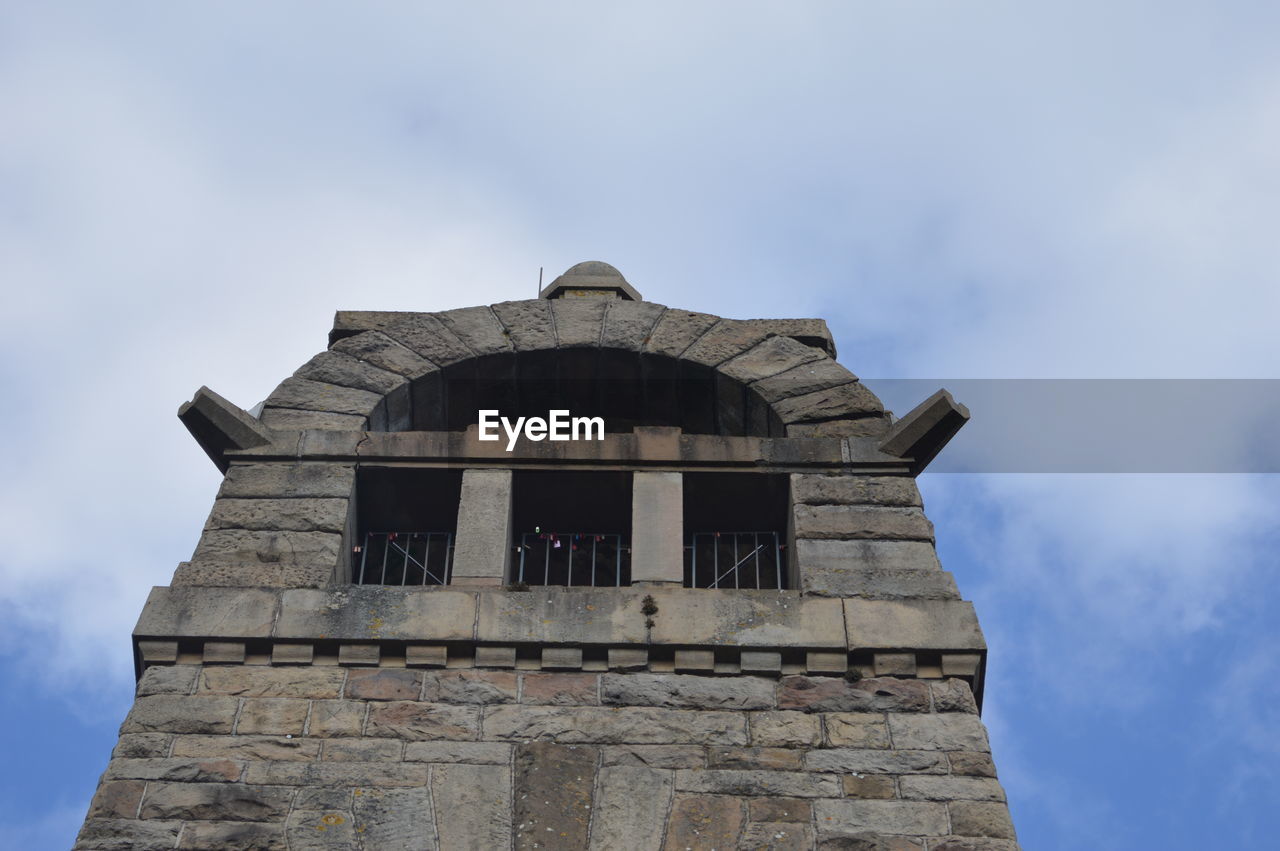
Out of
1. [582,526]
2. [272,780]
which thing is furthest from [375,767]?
[582,526]

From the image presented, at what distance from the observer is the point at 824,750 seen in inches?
312

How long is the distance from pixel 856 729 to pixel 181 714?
3328 mm

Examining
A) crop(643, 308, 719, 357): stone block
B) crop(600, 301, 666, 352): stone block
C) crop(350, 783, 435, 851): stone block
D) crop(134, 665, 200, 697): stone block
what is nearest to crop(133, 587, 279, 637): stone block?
crop(134, 665, 200, 697): stone block

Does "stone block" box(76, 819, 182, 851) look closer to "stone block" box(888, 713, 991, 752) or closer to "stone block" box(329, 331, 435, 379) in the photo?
"stone block" box(888, 713, 991, 752)

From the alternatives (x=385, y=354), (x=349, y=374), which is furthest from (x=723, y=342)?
(x=349, y=374)

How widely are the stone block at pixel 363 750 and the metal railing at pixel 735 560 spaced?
2.63 meters

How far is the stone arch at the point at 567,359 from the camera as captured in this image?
10539 mm

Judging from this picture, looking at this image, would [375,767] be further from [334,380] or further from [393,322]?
[393,322]

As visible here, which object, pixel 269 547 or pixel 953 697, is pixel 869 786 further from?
pixel 269 547

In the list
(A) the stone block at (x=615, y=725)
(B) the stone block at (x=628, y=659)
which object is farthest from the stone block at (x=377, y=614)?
(B) the stone block at (x=628, y=659)

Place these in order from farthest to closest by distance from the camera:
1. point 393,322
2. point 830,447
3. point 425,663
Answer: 1. point 393,322
2. point 830,447
3. point 425,663

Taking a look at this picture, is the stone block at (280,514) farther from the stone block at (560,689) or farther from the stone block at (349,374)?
the stone block at (560,689)

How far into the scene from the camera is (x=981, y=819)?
298 inches

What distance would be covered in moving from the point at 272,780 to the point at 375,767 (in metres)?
0.48
